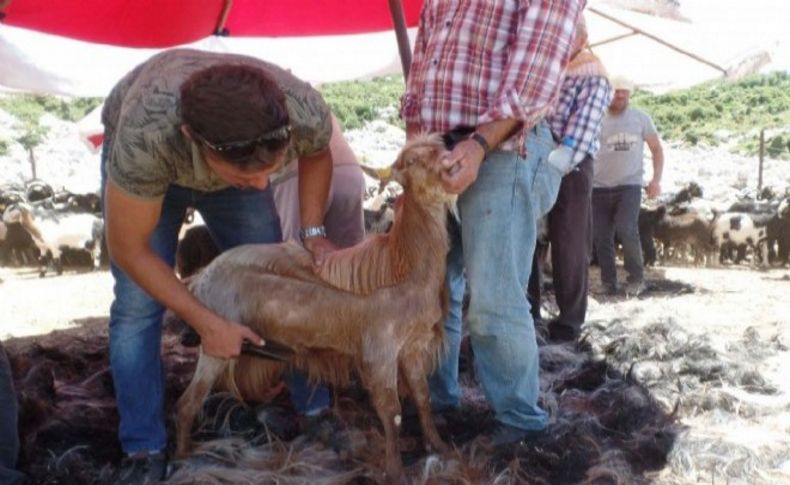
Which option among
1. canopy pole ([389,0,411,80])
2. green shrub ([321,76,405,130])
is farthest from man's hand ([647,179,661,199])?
green shrub ([321,76,405,130])

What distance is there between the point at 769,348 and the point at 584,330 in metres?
1.20

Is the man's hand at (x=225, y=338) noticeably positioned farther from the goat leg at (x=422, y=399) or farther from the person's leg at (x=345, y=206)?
the person's leg at (x=345, y=206)

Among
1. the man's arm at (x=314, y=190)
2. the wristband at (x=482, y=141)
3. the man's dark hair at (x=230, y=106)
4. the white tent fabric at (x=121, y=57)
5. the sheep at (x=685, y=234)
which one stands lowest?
the sheep at (x=685, y=234)

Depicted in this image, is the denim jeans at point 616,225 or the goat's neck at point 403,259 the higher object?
the goat's neck at point 403,259

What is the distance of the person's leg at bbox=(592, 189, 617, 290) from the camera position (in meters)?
8.79

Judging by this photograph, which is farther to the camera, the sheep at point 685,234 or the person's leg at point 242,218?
the sheep at point 685,234

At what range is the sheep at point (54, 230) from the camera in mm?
12070

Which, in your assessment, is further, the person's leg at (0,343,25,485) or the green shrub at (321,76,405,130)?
the green shrub at (321,76,405,130)

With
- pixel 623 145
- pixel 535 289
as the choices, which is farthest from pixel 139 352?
pixel 623 145

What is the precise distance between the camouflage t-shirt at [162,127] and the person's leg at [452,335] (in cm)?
88

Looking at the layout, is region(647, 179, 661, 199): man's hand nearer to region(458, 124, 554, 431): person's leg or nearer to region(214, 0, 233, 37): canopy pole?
region(214, 0, 233, 37): canopy pole

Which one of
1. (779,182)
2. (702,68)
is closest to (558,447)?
(702,68)

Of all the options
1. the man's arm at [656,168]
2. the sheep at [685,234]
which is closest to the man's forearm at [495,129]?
the man's arm at [656,168]

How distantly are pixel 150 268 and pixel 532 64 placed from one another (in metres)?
1.56
